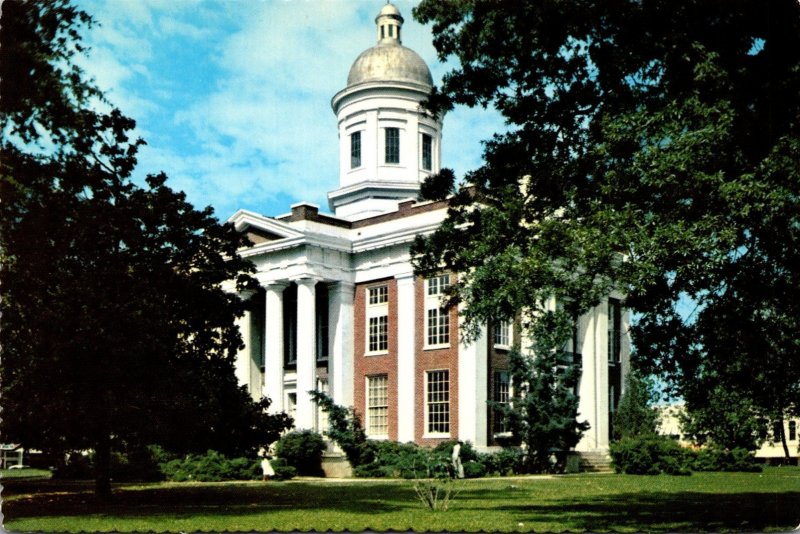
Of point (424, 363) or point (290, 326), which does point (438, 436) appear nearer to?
point (424, 363)

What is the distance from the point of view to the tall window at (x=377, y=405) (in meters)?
40.7

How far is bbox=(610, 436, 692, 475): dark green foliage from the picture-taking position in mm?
36906

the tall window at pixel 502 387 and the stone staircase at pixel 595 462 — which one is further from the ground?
the tall window at pixel 502 387

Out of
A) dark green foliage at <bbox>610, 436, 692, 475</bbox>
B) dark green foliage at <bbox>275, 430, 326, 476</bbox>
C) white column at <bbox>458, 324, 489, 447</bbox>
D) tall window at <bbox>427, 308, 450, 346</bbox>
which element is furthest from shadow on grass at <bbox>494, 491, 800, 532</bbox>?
dark green foliage at <bbox>275, 430, 326, 476</bbox>

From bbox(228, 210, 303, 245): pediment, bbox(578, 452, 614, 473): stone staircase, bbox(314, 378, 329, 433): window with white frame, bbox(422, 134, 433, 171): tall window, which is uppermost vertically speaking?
bbox(422, 134, 433, 171): tall window

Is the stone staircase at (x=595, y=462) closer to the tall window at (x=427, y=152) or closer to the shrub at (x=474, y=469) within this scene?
the shrub at (x=474, y=469)

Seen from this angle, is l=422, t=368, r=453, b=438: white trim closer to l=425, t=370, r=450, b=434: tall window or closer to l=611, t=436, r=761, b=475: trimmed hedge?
l=425, t=370, r=450, b=434: tall window

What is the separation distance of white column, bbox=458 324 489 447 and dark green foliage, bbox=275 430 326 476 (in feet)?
18.2

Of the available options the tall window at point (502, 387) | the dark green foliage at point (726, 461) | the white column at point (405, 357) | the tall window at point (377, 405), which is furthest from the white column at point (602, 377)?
the tall window at point (377, 405)

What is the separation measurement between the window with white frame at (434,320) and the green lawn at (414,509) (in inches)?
464

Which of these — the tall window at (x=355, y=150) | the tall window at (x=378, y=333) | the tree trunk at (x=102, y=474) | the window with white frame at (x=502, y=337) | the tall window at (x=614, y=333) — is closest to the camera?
the tree trunk at (x=102, y=474)

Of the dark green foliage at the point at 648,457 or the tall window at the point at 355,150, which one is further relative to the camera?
the tall window at the point at 355,150

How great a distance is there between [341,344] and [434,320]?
4736mm

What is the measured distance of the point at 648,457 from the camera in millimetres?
37156
